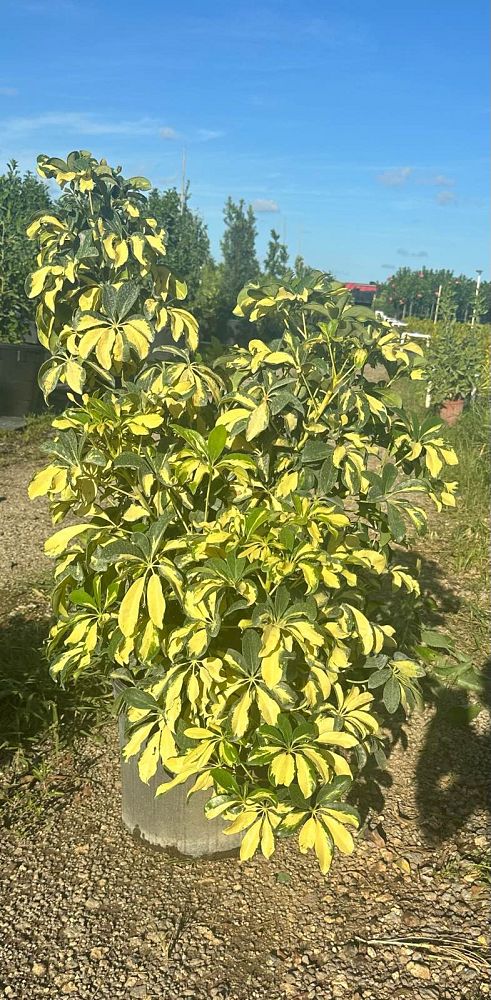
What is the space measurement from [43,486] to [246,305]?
0.63 m

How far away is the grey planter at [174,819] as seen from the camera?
5.57 feet

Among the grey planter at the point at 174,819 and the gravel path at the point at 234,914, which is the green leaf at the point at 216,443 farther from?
the gravel path at the point at 234,914

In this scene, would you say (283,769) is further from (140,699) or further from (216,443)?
(216,443)

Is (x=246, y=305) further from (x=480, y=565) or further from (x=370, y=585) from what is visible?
(x=480, y=565)

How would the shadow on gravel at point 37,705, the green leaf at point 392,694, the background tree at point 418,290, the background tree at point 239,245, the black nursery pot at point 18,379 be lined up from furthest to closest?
1. the background tree at point 418,290
2. the background tree at point 239,245
3. the black nursery pot at point 18,379
4. the shadow on gravel at point 37,705
5. the green leaf at point 392,694

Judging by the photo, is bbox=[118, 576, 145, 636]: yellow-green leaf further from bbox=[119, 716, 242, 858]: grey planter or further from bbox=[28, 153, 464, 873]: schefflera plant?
bbox=[119, 716, 242, 858]: grey planter

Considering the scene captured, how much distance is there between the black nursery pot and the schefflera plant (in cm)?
492

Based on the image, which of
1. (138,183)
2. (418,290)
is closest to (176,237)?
(138,183)

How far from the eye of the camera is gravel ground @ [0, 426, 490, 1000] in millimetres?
1483

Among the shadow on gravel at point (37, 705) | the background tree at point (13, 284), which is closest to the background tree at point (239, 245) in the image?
the background tree at point (13, 284)

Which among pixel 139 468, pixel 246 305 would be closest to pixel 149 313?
pixel 246 305

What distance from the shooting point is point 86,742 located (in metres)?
2.20

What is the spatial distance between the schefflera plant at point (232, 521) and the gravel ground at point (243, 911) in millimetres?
266

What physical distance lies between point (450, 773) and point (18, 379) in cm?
541
